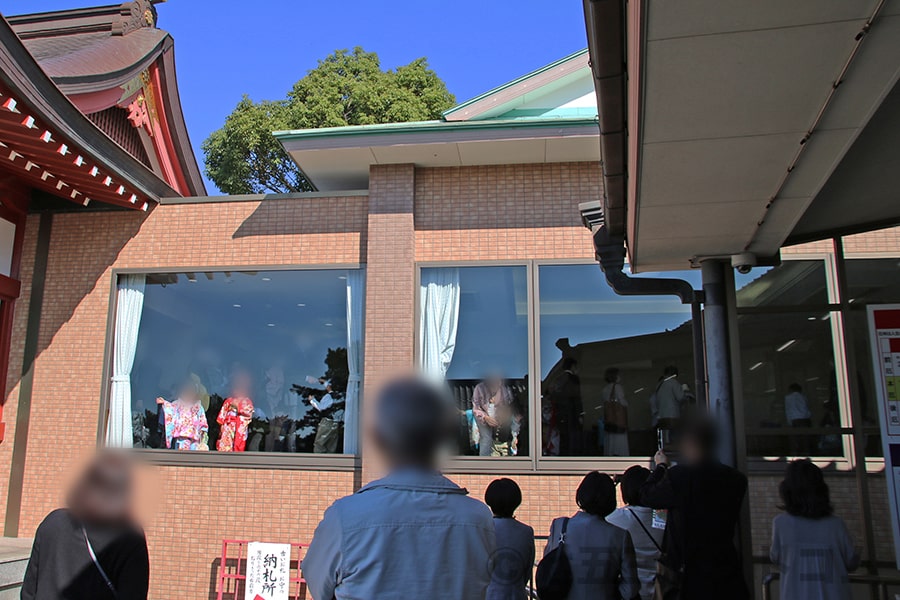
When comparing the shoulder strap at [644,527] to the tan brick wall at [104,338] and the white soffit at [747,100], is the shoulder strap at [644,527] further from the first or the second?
the tan brick wall at [104,338]

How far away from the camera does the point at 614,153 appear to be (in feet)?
10.8

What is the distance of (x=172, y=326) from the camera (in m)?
8.23

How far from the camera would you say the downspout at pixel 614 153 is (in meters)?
2.36

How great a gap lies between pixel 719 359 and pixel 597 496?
4.43ft

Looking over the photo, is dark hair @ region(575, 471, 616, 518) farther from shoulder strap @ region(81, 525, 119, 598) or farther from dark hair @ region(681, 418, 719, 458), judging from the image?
shoulder strap @ region(81, 525, 119, 598)

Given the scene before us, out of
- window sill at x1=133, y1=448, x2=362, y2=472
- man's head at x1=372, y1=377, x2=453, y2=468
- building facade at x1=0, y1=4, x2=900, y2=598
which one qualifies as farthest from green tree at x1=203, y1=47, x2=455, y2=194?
man's head at x1=372, y1=377, x2=453, y2=468

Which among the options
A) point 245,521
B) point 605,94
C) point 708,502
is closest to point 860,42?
Result: point 605,94

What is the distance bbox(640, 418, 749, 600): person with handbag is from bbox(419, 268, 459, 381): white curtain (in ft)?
13.0

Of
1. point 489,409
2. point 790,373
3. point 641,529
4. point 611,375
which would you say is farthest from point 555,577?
point 611,375

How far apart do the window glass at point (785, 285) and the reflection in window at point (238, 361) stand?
3904 mm

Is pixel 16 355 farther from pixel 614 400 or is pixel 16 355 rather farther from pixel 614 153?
pixel 614 153

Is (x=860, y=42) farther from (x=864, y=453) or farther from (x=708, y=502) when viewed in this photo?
(x=864, y=453)

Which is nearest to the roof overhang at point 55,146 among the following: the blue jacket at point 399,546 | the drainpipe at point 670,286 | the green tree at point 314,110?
the drainpipe at point 670,286

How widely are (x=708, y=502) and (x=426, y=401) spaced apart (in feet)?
7.56
